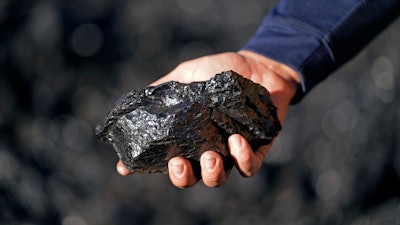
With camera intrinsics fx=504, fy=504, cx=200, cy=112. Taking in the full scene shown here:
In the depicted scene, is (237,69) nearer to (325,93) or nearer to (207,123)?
(207,123)

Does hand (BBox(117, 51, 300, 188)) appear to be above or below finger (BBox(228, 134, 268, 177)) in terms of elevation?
above

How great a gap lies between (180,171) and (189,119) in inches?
8.4

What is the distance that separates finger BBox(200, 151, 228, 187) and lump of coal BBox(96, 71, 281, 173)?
6 cm

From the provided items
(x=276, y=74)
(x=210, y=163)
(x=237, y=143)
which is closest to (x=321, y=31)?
(x=276, y=74)

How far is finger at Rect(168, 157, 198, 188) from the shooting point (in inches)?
80.1

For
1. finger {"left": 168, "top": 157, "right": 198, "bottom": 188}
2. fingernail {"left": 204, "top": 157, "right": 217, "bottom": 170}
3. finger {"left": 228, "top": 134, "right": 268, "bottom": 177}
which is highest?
finger {"left": 168, "top": 157, "right": 198, "bottom": 188}

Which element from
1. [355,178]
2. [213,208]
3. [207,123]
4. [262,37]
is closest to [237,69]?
[262,37]

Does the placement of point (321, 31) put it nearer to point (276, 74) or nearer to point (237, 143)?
point (276, 74)

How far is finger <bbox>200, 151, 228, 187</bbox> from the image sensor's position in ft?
6.56

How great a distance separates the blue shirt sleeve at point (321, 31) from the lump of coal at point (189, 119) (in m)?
0.34

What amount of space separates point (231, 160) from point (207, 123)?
0.20 meters

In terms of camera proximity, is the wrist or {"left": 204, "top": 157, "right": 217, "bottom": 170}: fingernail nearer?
{"left": 204, "top": 157, "right": 217, "bottom": 170}: fingernail

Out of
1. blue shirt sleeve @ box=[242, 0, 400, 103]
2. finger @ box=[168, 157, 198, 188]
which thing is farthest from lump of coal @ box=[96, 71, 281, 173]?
blue shirt sleeve @ box=[242, 0, 400, 103]

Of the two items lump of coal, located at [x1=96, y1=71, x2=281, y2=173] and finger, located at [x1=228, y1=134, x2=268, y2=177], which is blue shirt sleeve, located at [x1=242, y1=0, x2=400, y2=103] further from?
finger, located at [x1=228, y1=134, x2=268, y2=177]
